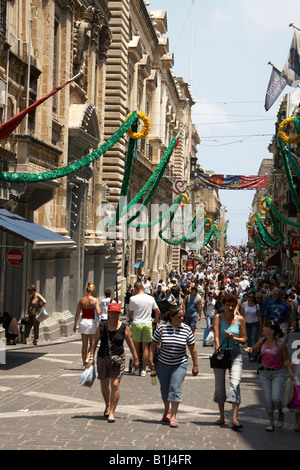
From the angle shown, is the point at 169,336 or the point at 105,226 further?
the point at 105,226

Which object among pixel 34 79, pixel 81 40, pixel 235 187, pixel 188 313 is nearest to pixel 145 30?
pixel 235 187

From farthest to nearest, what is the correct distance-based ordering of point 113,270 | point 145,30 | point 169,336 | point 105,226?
point 145,30 < point 113,270 < point 105,226 < point 169,336

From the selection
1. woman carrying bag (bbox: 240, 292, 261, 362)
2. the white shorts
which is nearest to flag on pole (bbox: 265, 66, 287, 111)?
woman carrying bag (bbox: 240, 292, 261, 362)

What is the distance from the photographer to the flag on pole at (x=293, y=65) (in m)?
21.7

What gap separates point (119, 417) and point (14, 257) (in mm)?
7025

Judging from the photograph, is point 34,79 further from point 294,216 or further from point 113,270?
point 294,216

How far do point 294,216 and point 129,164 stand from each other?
35.7m

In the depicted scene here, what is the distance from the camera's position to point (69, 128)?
21.9 m

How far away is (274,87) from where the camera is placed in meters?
24.1

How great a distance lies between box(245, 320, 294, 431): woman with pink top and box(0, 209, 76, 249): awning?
18.6ft

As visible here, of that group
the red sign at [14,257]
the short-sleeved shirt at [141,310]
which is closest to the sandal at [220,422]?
the short-sleeved shirt at [141,310]

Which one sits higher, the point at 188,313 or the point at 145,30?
the point at 145,30

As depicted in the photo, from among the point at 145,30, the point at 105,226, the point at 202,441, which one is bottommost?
the point at 202,441

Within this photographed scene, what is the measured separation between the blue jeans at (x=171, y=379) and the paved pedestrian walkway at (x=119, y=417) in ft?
1.23
